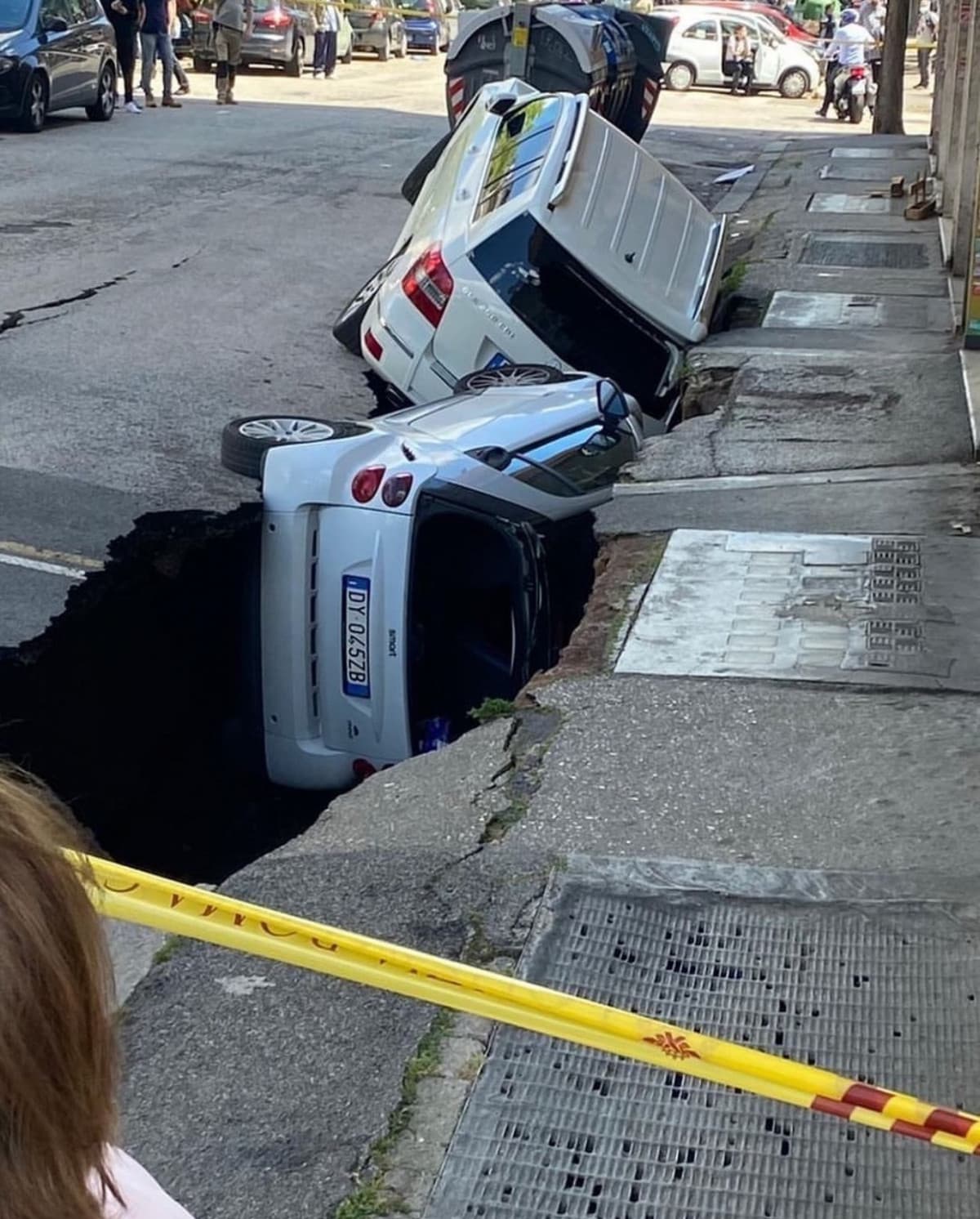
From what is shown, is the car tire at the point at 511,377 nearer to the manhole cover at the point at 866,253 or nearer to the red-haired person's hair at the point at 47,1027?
the manhole cover at the point at 866,253

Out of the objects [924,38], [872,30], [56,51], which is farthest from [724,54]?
[56,51]

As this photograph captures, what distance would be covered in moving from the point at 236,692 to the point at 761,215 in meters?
11.9

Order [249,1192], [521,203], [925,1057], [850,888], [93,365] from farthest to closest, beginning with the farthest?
1. [93,365]
2. [521,203]
3. [850,888]
4. [925,1057]
5. [249,1192]

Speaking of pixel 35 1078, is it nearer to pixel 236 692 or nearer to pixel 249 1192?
pixel 249 1192

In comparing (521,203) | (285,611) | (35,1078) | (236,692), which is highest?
(35,1078)

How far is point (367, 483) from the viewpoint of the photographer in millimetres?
6371

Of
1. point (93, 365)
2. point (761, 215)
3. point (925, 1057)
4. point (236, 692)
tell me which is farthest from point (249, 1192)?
point (761, 215)

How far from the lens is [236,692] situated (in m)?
6.98

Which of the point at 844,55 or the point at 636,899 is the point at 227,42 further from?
the point at 636,899

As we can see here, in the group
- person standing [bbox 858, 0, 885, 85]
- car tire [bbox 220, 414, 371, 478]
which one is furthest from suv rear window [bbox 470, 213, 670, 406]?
person standing [bbox 858, 0, 885, 85]

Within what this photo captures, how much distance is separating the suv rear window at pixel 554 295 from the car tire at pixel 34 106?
13281 mm

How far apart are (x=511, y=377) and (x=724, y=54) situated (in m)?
30.2

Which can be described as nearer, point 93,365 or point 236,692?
point 236,692

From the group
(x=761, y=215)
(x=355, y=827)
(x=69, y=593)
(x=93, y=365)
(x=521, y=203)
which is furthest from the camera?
(x=761, y=215)
